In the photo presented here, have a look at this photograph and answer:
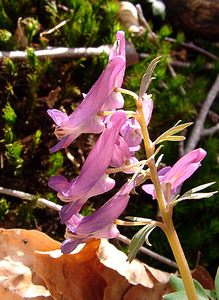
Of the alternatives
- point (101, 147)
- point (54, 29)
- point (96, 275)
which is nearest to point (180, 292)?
point (96, 275)

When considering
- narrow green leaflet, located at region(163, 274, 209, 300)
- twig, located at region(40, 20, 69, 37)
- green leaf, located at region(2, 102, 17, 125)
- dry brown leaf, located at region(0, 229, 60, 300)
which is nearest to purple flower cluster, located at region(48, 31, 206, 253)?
narrow green leaflet, located at region(163, 274, 209, 300)

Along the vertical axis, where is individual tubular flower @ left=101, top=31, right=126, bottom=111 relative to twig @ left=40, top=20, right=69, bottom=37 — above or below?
above

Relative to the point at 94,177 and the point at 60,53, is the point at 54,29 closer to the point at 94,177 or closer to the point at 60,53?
the point at 60,53

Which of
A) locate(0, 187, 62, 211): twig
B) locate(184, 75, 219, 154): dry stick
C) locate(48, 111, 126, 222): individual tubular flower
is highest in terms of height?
locate(48, 111, 126, 222): individual tubular flower

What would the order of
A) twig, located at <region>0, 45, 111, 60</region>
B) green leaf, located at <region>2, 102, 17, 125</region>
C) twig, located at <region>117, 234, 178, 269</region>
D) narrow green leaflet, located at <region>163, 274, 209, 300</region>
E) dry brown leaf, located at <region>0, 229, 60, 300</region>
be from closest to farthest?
1. narrow green leaflet, located at <region>163, 274, 209, 300</region>
2. dry brown leaf, located at <region>0, 229, 60, 300</region>
3. twig, located at <region>117, 234, 178, 269</region>
4. green leaf, located at <region>2, 102, 17, 125</region>
5. twig, located at <region>0, 45, 111, 60</region>

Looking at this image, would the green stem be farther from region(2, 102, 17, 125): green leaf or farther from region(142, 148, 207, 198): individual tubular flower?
region(2, 102, 17, 125): green leaf

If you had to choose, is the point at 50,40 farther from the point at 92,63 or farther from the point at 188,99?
the point at 188,99
